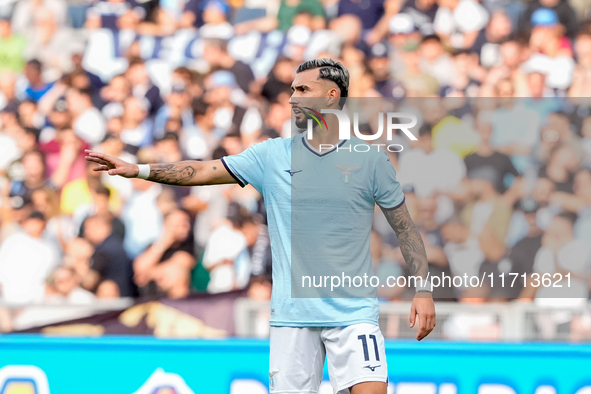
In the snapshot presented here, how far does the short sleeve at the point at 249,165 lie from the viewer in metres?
3.14

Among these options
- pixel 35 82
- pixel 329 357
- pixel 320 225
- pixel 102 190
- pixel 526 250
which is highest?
pixel 35 82

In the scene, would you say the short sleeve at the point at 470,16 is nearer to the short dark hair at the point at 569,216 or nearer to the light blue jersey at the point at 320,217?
the short dark hair at the point at 569,216

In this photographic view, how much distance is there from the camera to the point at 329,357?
10.0 ft

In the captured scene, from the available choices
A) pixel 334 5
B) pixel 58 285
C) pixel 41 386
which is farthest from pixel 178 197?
pixel 334 5

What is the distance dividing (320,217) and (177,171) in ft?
2.12

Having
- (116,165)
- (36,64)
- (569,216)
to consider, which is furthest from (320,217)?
(36,64)

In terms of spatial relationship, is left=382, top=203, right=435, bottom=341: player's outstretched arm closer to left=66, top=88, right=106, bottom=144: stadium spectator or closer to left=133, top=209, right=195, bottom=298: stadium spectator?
left=133, top=209, right=195, bottom=298: stadium spectator

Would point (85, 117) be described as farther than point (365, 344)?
Yes

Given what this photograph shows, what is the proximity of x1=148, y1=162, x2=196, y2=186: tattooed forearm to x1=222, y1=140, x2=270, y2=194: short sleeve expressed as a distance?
178 mm

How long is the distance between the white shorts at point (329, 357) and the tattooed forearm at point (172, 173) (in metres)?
0.76

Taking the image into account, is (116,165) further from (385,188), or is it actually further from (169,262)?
(169,262)

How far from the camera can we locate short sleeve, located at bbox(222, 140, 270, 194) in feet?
10.3

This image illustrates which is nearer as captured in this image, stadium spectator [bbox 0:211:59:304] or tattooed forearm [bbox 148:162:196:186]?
tattooed forearm [bbox 148:162:196:186]

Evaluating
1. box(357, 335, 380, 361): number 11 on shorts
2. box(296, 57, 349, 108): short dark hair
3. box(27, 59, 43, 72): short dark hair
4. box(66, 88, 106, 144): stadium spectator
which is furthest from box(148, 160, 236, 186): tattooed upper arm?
box(27, 59, 43, 72): short dark hair
